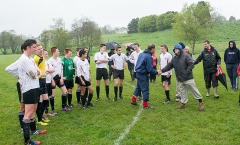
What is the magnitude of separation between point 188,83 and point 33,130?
5.25m

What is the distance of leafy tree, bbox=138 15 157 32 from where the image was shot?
312ft

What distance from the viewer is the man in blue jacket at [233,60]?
11.5 meters

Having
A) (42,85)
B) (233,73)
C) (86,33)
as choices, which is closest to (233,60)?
(233,73)

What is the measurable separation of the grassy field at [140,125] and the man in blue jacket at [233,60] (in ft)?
7.81

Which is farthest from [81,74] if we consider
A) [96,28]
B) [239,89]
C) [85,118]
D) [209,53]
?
[96,28]

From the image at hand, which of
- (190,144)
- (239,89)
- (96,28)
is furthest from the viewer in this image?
(96,28)

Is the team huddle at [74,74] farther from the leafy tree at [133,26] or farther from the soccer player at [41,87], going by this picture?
the leafy tree at [133,26]

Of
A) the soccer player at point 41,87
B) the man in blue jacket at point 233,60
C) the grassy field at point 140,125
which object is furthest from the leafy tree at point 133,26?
the soccer player at point 41,87

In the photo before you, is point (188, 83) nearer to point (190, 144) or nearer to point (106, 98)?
point (190, 144)

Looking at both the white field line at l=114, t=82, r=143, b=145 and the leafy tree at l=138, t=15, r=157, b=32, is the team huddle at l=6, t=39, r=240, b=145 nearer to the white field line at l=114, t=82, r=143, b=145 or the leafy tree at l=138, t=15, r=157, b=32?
the white field line at l=114, t=82, r=143, b=145

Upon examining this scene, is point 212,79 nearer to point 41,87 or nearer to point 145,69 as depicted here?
point 145,69

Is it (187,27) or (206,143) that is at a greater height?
(187,27)

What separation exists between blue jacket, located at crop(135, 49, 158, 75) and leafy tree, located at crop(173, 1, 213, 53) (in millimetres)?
43219

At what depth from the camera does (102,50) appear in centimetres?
984
